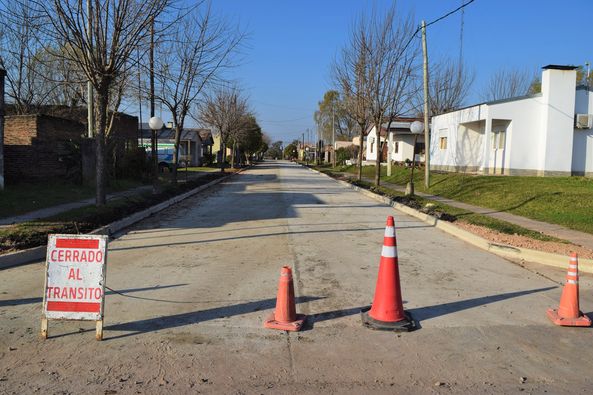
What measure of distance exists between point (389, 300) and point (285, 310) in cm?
107

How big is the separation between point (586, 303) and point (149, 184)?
20331 mm

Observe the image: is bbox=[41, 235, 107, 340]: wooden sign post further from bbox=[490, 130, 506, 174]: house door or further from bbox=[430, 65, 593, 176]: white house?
bbox=[490, 130, 506, 174]: house door

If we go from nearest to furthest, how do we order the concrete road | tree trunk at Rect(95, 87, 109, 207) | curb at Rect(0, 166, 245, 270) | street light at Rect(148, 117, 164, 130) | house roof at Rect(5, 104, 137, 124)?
1. the concrete road
2. curb at Rect(0, 166, 245, 270)
3. tree trunk at Rect(95, 87, 109, 207)
4. street light at Rect(148, 117, 164, 130)
5. house roof at Rect(5, 104, 137, 124)

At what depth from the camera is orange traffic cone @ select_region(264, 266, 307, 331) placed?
16.5 feet

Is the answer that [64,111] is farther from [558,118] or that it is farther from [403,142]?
[403,142]

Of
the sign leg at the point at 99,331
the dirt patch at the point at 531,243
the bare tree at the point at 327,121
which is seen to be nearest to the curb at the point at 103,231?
the sign leg at the point at 99,331

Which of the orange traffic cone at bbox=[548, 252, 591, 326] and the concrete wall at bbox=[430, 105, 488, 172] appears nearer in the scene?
the orange traffic cone at bbox=[548, 252, 591, 326]

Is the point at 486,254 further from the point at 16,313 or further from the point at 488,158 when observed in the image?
the point at 488,158

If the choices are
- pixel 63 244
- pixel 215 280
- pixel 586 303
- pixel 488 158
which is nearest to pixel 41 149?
pixel 215 280

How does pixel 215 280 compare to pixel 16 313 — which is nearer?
pixel 16 313

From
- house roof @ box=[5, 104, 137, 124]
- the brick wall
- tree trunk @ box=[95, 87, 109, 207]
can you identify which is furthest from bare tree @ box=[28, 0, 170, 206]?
house roof @ box=[5, 104, 137, 124]

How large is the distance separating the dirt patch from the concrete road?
90 cm

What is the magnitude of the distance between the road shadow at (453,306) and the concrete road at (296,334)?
0.02m

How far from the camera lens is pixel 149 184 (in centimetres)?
2362
